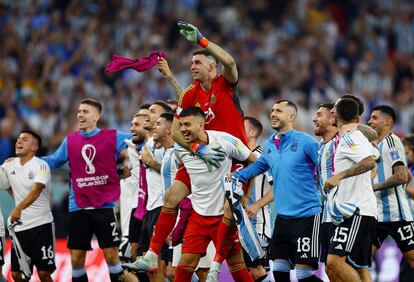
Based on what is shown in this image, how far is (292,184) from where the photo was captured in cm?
1270

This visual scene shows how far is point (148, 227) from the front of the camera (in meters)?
13.9

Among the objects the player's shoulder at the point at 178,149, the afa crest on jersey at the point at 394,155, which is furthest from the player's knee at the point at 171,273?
the afa crest on jersey at the point at 394,155

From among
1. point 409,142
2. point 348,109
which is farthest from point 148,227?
point 409,142

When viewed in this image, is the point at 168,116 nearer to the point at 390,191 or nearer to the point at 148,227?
the point at 148,227

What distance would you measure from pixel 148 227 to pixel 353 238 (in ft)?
9.73

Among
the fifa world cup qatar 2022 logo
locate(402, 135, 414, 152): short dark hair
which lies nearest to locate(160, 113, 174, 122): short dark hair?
the fifa world cup qatar 2022 logo

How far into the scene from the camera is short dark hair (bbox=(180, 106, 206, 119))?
12.1 meters

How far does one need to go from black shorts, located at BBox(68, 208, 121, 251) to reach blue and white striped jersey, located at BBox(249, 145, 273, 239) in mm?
1859

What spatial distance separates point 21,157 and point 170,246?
8.29ft

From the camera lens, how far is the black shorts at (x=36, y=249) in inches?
572

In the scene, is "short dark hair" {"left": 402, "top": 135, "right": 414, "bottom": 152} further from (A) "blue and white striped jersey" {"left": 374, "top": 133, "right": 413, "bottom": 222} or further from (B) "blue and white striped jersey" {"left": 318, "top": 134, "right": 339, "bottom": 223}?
(B) "blue and white striped jersey" {"left": 318, "top": 134, "right": 339, "bottom": 223}

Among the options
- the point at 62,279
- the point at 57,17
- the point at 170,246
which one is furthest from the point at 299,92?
the point at 170,246

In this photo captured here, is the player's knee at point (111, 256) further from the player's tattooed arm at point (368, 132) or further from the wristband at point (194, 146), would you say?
the player's tattooed arm at point (368, 132)

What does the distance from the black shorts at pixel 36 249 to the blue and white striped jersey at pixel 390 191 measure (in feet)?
14.2
